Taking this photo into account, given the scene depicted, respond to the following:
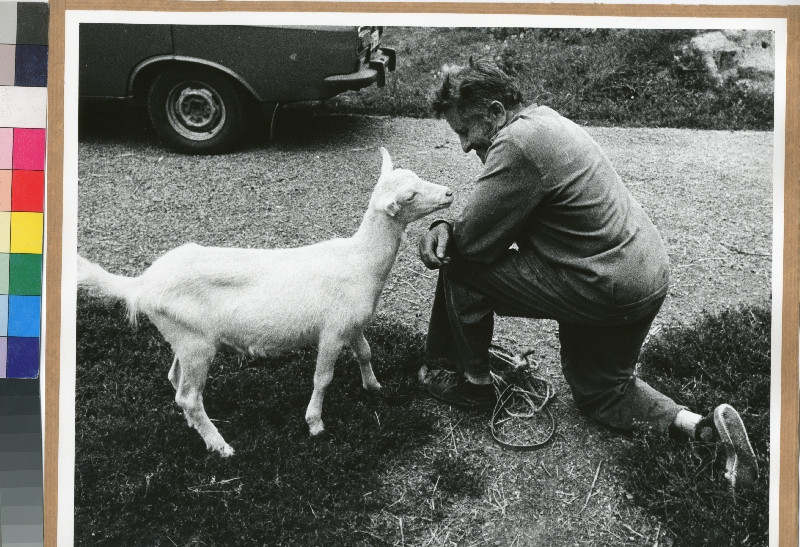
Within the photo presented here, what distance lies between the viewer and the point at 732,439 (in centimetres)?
338

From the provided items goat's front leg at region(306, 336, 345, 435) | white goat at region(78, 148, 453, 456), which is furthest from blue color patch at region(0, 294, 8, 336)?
goat's front leg at region(306, 336, 345, 435)

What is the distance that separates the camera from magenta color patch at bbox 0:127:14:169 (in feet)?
11.4

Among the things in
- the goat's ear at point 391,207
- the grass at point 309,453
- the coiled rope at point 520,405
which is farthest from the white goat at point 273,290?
the coiled rope at point 520,405

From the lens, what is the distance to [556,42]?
351 cm

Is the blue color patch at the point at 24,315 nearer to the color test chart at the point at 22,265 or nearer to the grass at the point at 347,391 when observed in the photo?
the color test chart at the point at 22,265

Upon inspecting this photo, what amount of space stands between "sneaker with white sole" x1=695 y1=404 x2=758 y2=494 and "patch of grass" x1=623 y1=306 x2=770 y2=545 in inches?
1.6

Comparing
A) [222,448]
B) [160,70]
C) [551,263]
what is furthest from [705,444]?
[160,70]

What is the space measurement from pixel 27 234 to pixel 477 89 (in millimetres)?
2240

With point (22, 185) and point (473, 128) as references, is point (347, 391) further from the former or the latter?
point (22, 185)

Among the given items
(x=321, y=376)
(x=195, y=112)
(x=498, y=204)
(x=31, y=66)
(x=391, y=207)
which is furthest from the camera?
(x=195, y=112)

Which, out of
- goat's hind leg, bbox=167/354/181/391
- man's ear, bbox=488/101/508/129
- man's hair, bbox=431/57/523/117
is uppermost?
man's hair, bbox=431/57/523/117

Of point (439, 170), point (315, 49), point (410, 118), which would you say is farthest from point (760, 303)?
point (315, 49)

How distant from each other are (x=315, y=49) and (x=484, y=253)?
1.29m

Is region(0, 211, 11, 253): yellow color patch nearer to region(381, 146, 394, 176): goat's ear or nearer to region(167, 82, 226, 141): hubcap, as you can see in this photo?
region(167, 82, 226, 141): hubcap
